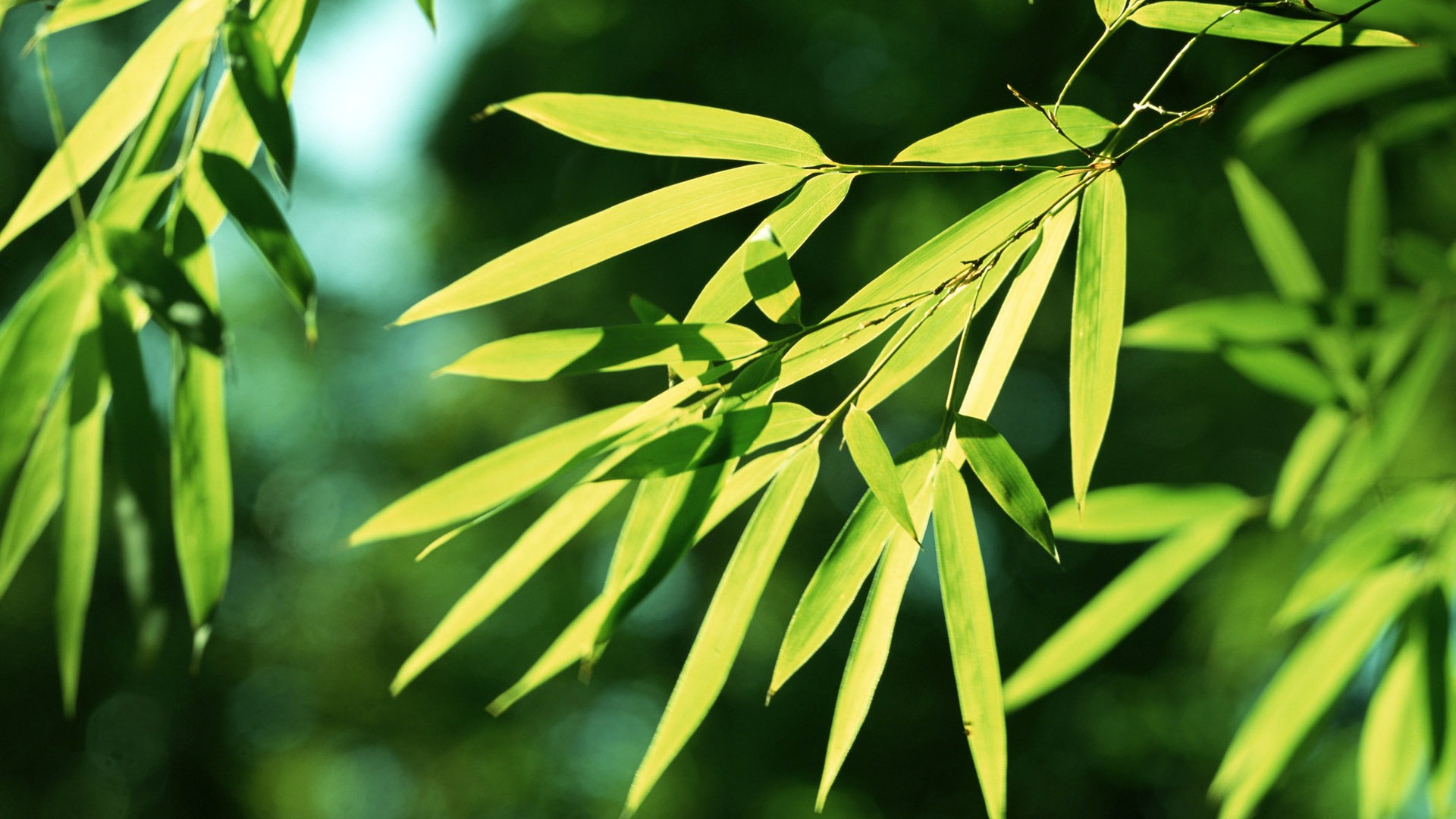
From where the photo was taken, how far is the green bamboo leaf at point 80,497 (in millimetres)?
468

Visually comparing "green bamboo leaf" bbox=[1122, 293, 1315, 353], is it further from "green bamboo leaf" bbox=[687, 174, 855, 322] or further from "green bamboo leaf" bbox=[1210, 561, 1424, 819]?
"green bamboo leaf" bbox=[687, 174, 855, 322]

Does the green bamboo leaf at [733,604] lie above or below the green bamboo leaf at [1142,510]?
above

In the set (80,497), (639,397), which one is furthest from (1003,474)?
(639,397)

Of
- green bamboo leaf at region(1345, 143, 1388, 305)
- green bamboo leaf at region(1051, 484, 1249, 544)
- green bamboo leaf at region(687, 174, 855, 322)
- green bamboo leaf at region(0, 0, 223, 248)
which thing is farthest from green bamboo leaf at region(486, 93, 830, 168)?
green bamboo leaf at region(1345, 143, 1388, 305)

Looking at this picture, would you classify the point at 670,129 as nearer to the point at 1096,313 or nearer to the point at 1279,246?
the point at 1096,313

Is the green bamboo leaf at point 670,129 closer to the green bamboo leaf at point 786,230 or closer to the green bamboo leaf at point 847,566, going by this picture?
the green bamboo leaf at point 786,230

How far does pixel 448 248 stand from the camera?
3.13 meters

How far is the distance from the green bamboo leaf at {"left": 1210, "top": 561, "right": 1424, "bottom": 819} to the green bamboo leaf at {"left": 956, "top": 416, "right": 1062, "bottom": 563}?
592mm

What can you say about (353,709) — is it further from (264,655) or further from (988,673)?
(988,673)

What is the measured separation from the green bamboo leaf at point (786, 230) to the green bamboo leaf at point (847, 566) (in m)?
0.12

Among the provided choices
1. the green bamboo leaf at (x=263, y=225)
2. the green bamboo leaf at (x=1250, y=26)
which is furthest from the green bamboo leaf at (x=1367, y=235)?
the green bamboo leaf at (x=263, y=225)

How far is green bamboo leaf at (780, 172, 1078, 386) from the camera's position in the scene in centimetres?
44

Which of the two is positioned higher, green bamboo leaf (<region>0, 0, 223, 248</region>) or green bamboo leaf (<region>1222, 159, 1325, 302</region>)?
green bamboo leaf (<region>0, 0, 223, 248</region>)

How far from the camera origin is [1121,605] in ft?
2.91
